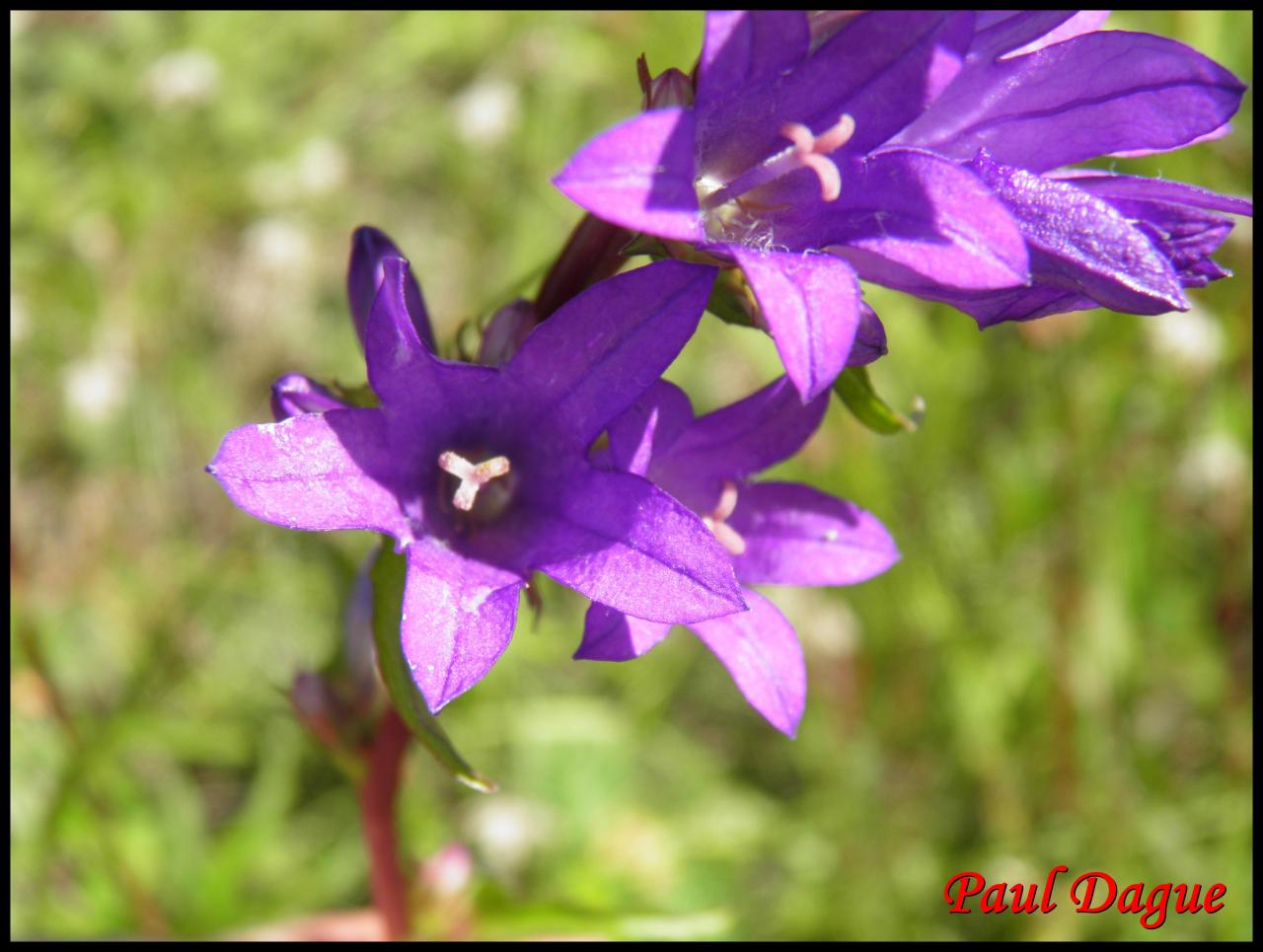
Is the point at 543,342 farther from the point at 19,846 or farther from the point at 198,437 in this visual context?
the point at 198,437

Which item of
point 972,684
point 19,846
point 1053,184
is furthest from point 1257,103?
point 19,846

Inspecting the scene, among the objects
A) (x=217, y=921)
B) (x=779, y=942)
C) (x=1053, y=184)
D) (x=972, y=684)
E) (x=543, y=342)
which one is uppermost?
(x=1053, y=184)

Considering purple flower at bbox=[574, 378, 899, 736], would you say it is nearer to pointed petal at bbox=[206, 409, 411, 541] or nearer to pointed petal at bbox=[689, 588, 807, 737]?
pointed petal at bbox=[689, 588, 807, 737]

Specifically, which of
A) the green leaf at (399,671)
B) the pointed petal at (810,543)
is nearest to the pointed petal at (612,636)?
the green leaf at (399,671)

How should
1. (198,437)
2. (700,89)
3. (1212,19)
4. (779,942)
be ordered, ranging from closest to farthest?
(700,89), (1212,19), (779,942), (198,437)

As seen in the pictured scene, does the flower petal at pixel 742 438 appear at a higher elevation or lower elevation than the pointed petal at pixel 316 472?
lower

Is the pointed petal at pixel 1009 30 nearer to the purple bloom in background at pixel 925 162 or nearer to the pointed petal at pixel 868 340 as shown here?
the purple bloom in background at pixel 925 162

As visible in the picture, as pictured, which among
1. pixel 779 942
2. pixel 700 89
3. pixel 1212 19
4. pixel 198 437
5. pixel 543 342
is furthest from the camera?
pixel 198 437

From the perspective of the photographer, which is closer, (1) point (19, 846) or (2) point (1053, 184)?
(2) point (1053, 184)
